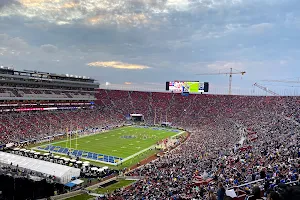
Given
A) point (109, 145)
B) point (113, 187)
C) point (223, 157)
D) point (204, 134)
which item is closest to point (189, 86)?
point (204, 134)

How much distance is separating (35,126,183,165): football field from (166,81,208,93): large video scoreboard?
2052 centimetres

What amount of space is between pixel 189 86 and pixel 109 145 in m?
37.4

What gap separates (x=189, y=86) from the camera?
242ft

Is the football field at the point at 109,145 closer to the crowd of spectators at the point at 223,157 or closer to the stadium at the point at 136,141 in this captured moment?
the stadium at the point at 136,141

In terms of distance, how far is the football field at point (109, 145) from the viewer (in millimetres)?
36459

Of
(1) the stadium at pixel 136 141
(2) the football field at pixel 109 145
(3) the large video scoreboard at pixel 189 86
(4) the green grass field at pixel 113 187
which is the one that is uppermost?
(3) the large video scoreboard at pixel 189 86

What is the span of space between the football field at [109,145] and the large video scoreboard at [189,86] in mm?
20523

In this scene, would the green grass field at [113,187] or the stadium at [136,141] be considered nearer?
the stadium at [136,141]


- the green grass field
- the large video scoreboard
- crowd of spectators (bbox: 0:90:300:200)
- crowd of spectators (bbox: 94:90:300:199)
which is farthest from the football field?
the large video scoreboard

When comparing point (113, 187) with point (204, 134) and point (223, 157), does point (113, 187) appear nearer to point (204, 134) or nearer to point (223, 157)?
point (223, 157)

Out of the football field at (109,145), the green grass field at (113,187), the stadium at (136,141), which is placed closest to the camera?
the stadium at (136,141)

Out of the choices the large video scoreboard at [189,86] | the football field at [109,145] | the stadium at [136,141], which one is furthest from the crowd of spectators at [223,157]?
the football field at [109,145]

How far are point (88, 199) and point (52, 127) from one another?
33846 mm

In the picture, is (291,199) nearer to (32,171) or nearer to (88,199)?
(88,199)
